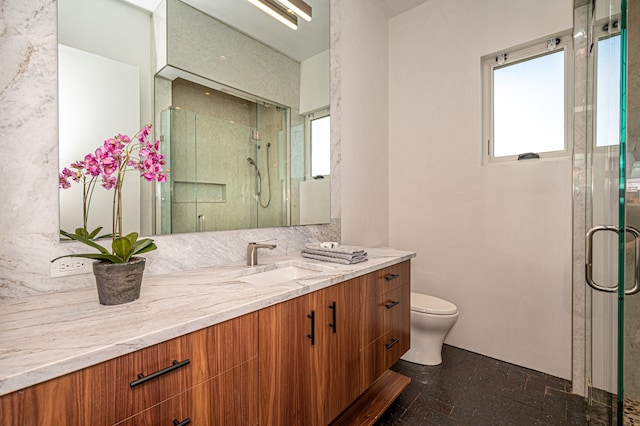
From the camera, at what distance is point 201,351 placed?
813 millimetres

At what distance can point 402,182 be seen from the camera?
2707 mm

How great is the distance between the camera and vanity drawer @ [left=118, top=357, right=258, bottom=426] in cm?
74

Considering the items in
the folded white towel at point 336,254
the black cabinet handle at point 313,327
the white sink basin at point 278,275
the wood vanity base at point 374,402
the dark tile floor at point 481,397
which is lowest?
the dark tile floor at point 481,397

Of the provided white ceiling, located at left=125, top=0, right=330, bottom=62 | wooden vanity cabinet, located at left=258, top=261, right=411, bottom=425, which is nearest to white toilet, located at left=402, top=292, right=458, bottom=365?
wooden vanity cabinet, located at left=258, top=261, right=411, bottom=425

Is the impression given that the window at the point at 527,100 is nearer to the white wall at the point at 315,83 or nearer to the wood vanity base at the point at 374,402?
the white wall at the point at 315,83

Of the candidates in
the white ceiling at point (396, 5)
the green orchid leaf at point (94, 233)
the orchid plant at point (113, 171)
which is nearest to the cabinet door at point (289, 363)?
the orchid plant at point (113, 171)

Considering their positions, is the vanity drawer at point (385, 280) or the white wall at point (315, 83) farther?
the white wall at point (315, 83)

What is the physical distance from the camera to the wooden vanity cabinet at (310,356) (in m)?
1.01

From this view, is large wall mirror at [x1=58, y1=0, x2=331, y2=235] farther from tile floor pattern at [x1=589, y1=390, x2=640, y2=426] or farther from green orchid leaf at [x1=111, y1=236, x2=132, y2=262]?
tile floor pattern at [x1=589, y1=390, x2=640, y2=426]

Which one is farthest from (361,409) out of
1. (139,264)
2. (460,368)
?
(139,264)

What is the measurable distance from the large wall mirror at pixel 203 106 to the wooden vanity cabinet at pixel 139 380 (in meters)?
0.69

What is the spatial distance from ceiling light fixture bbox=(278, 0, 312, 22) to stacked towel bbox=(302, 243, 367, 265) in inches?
62.2

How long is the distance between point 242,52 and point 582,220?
231 cm

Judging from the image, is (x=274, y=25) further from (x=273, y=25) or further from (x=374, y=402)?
(x=374, y=402)
